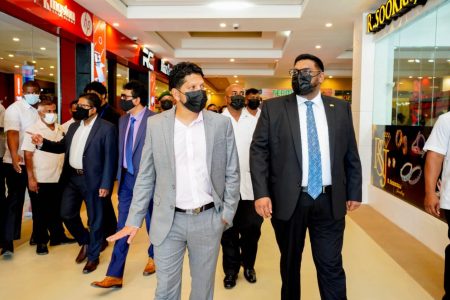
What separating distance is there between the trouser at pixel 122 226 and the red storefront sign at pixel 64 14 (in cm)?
322

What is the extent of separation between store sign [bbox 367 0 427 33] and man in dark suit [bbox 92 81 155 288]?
13.0ft

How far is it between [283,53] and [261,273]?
886cm

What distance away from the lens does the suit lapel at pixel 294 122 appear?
2369 mm

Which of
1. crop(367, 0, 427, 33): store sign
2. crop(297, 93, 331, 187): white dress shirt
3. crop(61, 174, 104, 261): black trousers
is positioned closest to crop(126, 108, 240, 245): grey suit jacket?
crop(297, 93, 331, 187): white dress shirt

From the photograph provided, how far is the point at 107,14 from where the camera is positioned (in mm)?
7500

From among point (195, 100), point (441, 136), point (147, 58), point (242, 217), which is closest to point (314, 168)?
point (195, 100)

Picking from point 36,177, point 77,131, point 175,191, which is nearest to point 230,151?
point 175,191

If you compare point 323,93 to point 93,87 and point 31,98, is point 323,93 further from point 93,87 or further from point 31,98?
point 31,98

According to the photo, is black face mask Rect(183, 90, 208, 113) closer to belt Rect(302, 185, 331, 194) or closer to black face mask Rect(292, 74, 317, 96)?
black face mask Rect(292, 74, 317, 96)

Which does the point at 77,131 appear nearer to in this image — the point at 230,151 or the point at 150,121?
the point at 150,121

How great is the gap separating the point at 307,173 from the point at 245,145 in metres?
1.08

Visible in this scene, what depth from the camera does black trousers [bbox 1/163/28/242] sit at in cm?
416

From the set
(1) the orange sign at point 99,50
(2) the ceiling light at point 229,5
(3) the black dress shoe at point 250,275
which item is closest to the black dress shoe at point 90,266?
(3) the black dress shoe at point 250,275

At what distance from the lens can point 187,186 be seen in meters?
2.08
